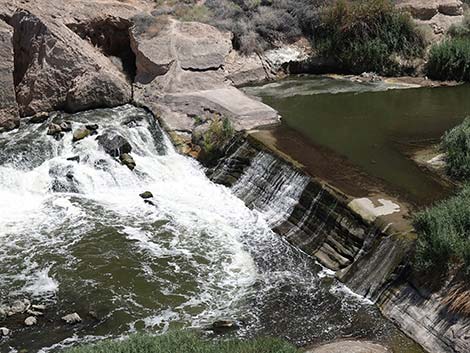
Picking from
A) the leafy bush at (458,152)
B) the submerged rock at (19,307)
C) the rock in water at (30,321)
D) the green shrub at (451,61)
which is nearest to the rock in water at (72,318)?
the rock in water at (30,321)

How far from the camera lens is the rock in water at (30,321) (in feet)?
30.5

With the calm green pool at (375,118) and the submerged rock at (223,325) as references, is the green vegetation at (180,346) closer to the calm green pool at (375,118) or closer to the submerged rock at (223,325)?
the submerged rock at (223,325)

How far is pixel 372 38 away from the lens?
21375mm

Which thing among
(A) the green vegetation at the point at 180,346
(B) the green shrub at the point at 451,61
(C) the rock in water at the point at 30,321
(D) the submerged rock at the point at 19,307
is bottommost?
(D) the submerged rock at the point at 19,307

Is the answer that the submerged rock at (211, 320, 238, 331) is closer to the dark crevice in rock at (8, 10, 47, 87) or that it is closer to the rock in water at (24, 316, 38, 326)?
the rock in water at (24, 316, 38, 326)

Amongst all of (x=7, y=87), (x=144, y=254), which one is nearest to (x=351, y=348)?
(x=144, y=254)

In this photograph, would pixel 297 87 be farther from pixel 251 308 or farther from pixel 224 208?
pixel 251 308

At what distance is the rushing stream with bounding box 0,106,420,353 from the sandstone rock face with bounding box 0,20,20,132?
0.42 meters

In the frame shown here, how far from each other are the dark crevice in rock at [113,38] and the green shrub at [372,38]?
6644 millimetres

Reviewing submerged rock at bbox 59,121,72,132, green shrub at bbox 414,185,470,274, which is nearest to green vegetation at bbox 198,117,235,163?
submerged rock at bbox 59,121,72,132

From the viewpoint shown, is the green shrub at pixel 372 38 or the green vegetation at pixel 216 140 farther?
the green shrub at pixel 372 38

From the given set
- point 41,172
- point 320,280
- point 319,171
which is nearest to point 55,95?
point 41,172

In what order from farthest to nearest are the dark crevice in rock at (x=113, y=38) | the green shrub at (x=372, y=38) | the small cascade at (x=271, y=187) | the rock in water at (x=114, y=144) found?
the green shrub at (x=372, y=38) → the dark crevice in rock at (x=113, y=38) → the rock in water at (x=114, y=144) → the small cascade at (x=271, y=187)

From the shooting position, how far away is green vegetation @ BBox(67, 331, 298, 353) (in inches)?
306
